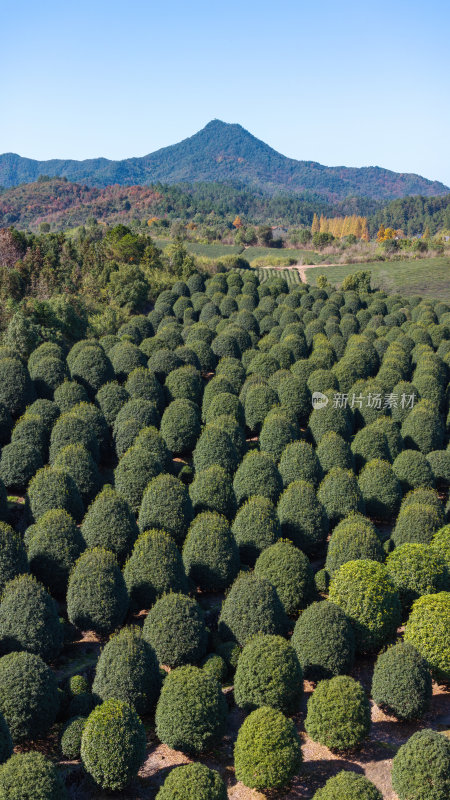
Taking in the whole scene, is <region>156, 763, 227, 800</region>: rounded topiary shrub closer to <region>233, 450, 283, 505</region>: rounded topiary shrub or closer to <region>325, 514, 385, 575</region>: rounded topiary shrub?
<region>325, 514, 385, 575</region>: rounded topiary shrub

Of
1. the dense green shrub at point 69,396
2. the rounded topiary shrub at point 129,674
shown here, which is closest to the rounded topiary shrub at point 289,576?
the rounded topiary shrub at point 129,674

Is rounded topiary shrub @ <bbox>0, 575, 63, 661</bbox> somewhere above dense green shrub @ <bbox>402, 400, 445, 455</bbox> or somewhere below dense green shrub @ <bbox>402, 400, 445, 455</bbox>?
below

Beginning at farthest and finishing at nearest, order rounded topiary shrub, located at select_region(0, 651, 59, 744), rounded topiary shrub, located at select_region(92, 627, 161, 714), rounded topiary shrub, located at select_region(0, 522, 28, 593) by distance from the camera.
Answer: rounded topiary shrub, located at select_region(0, 522, 28, 593) < rounded topiary shrub, located at select_region(92, 627, 161, 714) < rounded topiary shrub, located at select_region(0, 651, 59, 744)

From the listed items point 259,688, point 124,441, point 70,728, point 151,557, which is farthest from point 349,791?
point 124,441

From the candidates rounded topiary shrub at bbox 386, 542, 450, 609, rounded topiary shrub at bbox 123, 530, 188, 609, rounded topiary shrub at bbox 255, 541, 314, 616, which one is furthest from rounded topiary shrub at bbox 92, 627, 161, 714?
rounded topiary shrub at bbox 386, 542, 450, 609

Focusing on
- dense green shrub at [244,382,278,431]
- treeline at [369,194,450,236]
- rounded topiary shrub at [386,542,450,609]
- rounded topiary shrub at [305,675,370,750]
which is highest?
treeline at [369,194,450,236]

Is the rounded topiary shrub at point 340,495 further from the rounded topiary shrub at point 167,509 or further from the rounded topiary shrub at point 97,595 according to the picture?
the rounded topiary shrub at point 97,595
